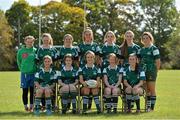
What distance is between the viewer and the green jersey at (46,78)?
12.1m

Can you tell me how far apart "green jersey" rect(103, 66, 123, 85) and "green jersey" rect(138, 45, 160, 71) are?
0.66 m

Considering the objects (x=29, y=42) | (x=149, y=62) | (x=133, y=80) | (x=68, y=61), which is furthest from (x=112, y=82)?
(x=29, y=42)

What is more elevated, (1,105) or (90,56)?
(90,56)

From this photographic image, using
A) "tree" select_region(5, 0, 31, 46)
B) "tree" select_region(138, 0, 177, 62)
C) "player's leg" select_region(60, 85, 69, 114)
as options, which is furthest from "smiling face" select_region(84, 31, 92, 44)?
"tree" select_region(138, 0, 177, 62)

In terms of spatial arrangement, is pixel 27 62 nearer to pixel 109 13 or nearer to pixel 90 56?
pixel 90 56

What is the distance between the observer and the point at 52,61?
12250 millimetres

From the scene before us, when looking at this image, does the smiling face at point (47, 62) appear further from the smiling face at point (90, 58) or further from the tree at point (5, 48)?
the tree at point (5, 48)

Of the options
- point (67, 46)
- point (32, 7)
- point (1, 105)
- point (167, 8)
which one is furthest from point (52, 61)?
point (167, 8)

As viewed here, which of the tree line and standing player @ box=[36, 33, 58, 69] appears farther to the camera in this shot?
the tree line

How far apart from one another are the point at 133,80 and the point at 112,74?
0.51 meters

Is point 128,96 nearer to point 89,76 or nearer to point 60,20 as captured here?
point 89,76

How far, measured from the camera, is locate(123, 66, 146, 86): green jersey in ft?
39.4

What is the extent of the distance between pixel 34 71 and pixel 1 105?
1.90m

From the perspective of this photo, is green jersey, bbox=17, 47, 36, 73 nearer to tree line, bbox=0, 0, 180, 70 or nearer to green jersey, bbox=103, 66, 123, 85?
green jersey, bbox=103, 66, 123, 85
